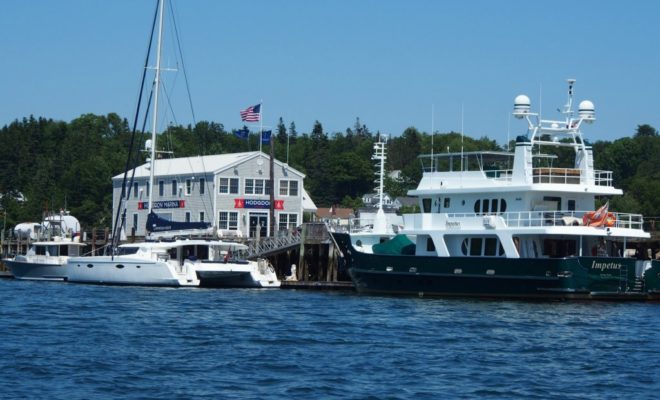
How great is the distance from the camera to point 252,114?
60344 mm

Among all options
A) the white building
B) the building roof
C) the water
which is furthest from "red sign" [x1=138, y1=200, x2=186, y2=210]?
the water

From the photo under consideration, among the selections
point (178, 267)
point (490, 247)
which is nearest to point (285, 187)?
point (178, 267)

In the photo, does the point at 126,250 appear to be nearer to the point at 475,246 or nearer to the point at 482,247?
the point at 475,246

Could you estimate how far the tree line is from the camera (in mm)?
94488

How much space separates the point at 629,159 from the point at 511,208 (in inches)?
3331

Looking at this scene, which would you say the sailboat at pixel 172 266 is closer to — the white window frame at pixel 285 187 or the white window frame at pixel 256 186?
the white window frame at pixel 256 186

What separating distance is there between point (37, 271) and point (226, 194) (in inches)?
423

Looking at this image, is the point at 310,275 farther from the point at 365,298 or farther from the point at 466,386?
the point at 466,386

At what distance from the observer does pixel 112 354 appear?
2692cm

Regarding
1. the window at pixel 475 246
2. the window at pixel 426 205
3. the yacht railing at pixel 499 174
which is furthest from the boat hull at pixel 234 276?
the yacht railing at pixel 499 174

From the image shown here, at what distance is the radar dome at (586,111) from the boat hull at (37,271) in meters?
25.7

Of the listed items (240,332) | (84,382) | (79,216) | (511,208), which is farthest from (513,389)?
(79,216)

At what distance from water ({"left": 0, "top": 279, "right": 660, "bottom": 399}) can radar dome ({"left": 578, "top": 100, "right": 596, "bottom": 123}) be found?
23.8ft

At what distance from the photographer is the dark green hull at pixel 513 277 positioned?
129 ft
